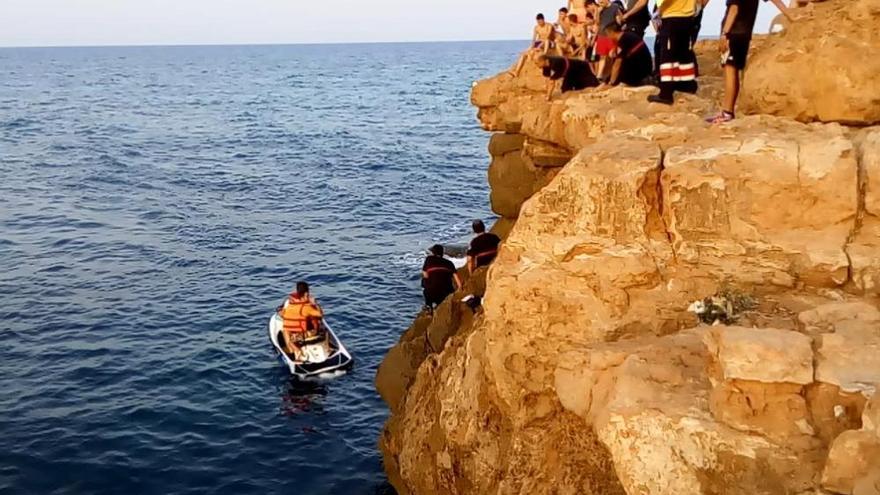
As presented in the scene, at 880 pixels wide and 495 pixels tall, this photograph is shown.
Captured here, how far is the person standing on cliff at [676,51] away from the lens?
11312 millimetres

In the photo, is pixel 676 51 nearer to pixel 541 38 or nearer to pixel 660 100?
pixel 660 100

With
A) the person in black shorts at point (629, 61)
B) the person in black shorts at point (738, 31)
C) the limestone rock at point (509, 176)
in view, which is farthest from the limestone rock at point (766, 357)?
the limestone rock at point (509, 176)

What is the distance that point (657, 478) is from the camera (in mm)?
7285

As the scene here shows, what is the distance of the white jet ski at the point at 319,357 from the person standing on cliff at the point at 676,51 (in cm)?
1212

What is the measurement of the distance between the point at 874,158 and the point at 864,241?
0.87 meters

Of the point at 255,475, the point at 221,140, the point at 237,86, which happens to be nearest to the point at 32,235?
the point at 255,475

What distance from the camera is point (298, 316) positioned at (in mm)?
21406

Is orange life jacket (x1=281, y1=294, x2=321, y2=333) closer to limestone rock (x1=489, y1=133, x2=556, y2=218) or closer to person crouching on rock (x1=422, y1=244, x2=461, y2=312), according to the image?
person crouching on rock (x1=422, y1=244, x2=461, y2=312)

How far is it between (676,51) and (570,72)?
3881 mm

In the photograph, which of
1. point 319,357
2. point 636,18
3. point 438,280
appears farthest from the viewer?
point 319,357

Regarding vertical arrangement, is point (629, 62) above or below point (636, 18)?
below

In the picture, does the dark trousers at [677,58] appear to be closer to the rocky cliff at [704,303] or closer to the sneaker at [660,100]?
the sneaker at [660,100]

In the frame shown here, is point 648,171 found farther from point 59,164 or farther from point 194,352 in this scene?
point 59,164

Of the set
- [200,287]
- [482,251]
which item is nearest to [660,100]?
[482,251]
